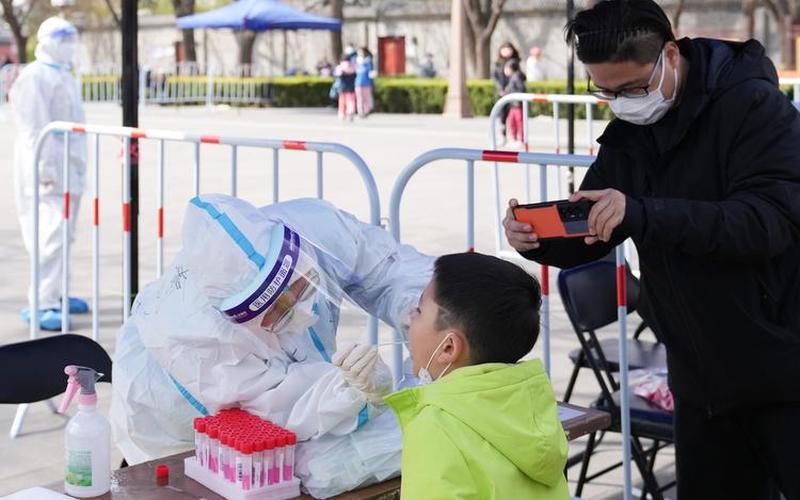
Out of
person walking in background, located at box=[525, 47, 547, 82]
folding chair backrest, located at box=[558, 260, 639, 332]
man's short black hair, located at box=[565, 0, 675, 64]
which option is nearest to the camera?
man's short black hair, located at box=[565, 0, 675, 64]

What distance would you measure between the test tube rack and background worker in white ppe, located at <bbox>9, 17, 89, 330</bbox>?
442cm

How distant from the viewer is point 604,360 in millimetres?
4312

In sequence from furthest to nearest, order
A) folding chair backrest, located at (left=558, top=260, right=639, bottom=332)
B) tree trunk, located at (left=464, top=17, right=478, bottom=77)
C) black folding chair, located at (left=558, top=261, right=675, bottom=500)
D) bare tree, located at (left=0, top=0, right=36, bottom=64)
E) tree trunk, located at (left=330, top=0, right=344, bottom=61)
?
bare tree, located at (left=0, top=0, right=36, bottom=64) → tree trunk, located at (left=330, top=0, right=344, bottom=61) → tree trunk, located at (left=464, top=17, right=478, bottom=77) → folding chair backrest, located at (left=558, top=260, right=639, bottom=332) → black folding chair, located at (left=558, top=261, right=675, bottom=500)

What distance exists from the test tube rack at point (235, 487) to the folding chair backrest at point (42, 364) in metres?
0.84

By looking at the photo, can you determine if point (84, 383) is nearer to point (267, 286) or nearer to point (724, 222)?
point (267, 286)

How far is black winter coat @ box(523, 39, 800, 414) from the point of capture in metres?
2.66

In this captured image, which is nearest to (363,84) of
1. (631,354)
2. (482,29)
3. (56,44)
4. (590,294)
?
(482,29)

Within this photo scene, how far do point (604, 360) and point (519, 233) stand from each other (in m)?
1.47

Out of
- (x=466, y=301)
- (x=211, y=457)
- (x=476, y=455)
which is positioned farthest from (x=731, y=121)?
(x=211, y=457)

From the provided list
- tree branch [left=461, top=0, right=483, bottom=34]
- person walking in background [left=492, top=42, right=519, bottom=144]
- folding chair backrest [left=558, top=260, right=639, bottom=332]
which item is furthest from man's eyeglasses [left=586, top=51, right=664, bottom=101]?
tree branch [left=461, top=0, right=483, bottom=34]

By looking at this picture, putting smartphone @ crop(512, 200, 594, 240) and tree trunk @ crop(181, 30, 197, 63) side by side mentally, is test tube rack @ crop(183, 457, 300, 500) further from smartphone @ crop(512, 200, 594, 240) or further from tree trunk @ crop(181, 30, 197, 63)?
tree trunk @ crop(181, 30, 197, 63)

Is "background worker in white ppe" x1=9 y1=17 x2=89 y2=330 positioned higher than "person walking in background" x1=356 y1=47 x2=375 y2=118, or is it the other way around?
"person walking in background" x1=356 y1=47 x2=375 y2=118

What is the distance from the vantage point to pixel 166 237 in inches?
396

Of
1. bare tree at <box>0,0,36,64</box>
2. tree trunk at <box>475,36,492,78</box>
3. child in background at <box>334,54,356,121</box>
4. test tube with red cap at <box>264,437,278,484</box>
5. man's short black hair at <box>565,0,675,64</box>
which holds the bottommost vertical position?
test tube with red cap at <box>264,437,278,484</box>
